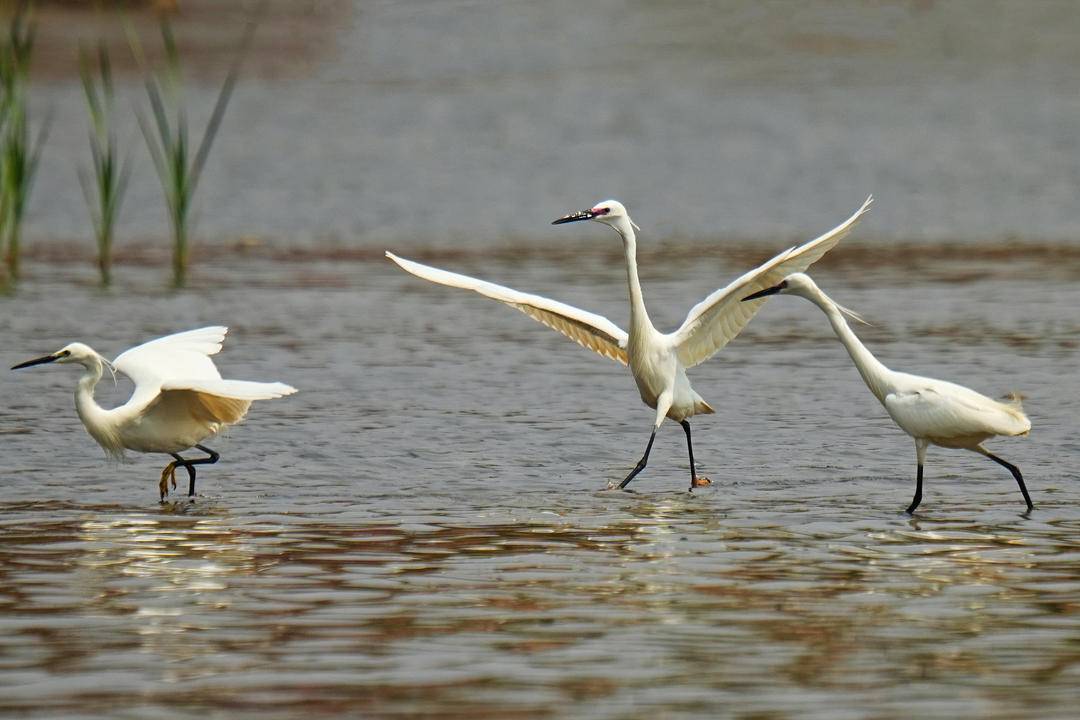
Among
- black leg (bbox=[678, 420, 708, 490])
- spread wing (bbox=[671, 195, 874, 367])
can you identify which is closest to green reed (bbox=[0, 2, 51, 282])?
spread wing (bbox=[671, 195, 874, 367])

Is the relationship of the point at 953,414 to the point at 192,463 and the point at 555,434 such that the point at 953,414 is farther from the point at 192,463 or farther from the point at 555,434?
the point at 192,463

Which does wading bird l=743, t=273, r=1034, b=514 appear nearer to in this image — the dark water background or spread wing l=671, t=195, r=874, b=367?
the dark water background

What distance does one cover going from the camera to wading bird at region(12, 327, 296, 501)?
9609 mm

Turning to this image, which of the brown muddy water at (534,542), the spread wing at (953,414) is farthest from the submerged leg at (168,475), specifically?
the spread wing at (953,414)

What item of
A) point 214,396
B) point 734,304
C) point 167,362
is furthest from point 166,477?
point 734,304

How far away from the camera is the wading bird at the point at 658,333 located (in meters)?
10.0

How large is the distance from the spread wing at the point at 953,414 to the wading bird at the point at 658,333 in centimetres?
112

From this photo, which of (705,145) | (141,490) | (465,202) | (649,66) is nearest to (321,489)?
(141,490)

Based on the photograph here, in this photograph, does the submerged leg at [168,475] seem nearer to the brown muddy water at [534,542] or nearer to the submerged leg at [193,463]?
the submerged leg at [193,463]

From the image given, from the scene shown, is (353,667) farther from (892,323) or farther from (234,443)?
(892,323)

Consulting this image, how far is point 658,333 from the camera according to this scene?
10.7m

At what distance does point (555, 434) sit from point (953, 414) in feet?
9.69

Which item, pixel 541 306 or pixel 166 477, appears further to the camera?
pixel 541 306

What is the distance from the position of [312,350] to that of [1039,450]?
5.80 meters
